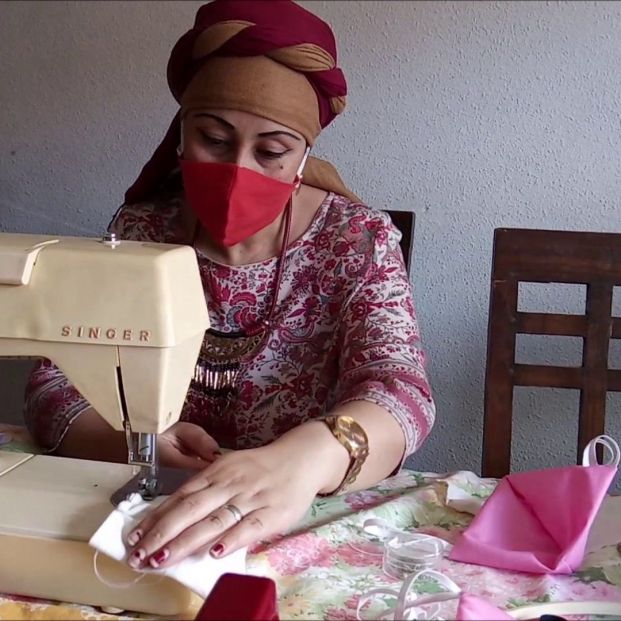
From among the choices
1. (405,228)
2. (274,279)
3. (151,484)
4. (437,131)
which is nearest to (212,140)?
(274,279)

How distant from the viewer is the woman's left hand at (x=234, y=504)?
2.31ft

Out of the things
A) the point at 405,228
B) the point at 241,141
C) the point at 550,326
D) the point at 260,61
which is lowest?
the point at 550,326

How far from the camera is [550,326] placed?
1.21 metres

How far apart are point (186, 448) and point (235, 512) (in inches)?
10.2

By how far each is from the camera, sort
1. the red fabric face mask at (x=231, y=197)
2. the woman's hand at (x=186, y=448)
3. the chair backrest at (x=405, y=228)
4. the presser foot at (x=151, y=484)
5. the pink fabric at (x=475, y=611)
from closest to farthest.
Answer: the pink fabric at (x=475, y=611) → the presser foot at (x=151, y=484) → the woman's hand at (x=186, y=448) → the red fabric face mask at (x=231, y=197) → the chair backrest at (x=405, y=228)

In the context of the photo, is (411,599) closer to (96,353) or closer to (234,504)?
(234,504)

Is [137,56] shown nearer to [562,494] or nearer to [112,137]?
[112,137]

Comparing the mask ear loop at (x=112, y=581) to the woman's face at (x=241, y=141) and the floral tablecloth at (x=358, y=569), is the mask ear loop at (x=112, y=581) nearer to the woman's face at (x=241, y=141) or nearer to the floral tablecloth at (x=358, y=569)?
the floral tablecloth at (x=358, y=569)

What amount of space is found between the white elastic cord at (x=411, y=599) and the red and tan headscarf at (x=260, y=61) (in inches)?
24.8

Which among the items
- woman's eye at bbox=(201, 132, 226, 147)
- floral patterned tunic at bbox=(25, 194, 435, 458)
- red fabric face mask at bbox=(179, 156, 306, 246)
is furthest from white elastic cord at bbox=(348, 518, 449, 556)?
woman's eye at bbox=(201, 132, 226, 147)

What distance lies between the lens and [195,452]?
987 mm

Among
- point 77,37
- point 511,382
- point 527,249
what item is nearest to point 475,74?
point 527,249

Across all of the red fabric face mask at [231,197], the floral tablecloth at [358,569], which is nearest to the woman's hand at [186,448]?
the floral tablecloth at [358,569]

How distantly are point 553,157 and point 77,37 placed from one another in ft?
3.18
